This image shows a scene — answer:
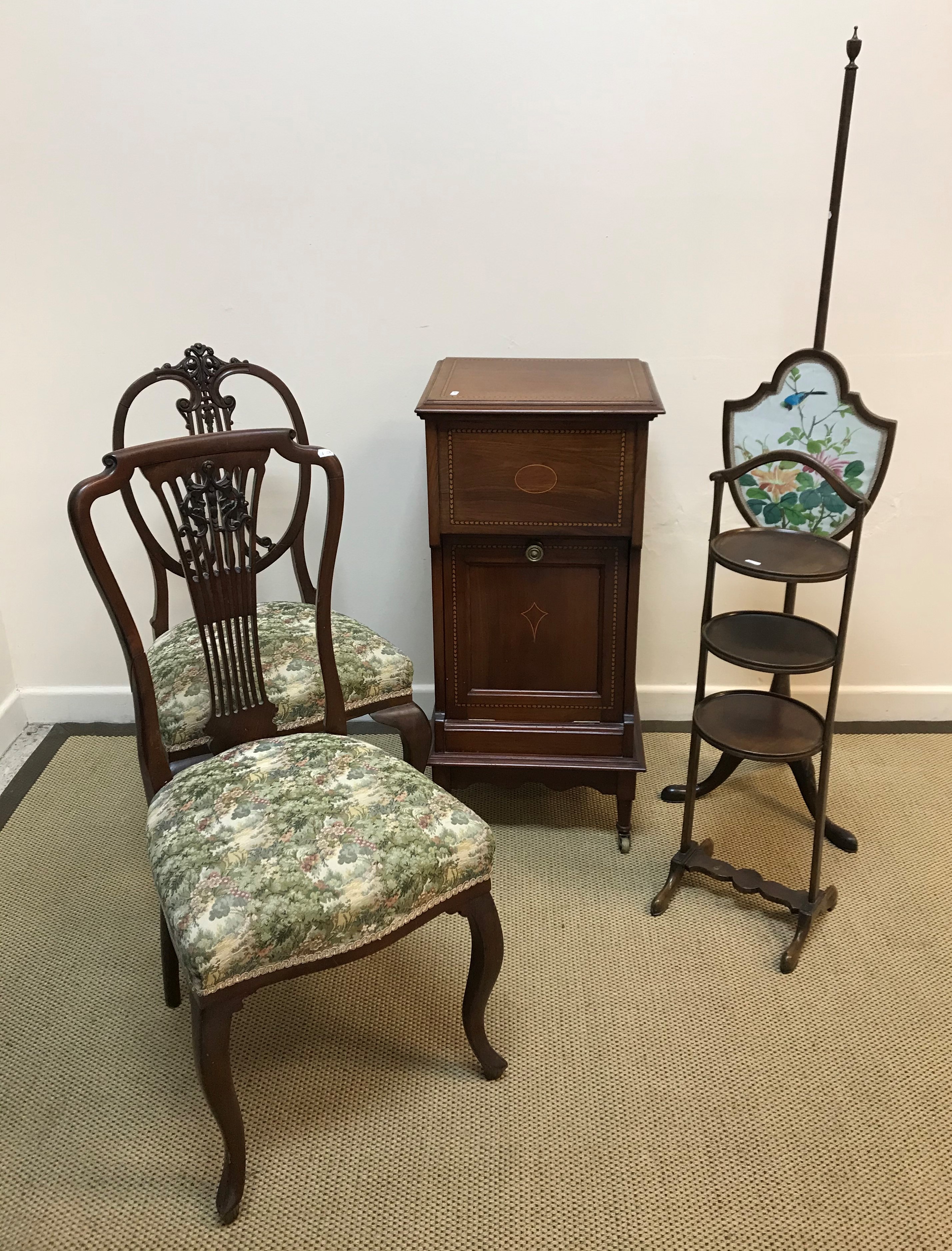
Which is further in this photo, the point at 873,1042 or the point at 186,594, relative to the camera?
the point at 186,594

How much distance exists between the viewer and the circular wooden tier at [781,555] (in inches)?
66.5

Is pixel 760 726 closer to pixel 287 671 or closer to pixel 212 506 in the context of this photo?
pixel 287 671

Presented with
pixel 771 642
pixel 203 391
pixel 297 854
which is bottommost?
pixel 297 854

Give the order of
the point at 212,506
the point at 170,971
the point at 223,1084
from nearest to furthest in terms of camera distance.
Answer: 1. the point at 223,1084
2. the point at 212,506
3. the point at 170,971

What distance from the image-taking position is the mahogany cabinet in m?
1.81

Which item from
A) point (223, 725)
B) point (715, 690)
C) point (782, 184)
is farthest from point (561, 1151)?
point (782, 184)

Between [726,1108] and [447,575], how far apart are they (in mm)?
1092

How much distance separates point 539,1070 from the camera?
166cm

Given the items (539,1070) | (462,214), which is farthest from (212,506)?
(539,1070)

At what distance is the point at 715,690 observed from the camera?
262cm

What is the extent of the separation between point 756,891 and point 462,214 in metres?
1.59

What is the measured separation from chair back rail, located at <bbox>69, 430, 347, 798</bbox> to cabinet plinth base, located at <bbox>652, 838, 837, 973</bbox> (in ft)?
2.73

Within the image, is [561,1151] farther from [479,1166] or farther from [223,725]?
[223,725]

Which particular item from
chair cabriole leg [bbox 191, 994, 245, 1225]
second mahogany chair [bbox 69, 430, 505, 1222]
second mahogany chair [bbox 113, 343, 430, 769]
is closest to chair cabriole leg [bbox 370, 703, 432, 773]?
second mahogany chair [bbox 113, 343, 430, 769]
